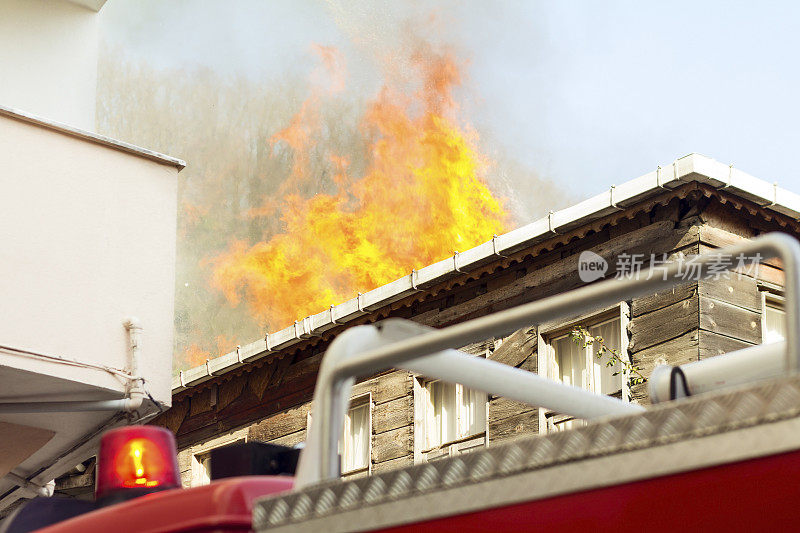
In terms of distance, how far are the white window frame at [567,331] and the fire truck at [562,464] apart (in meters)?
9.43

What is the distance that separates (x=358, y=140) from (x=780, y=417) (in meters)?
47.2

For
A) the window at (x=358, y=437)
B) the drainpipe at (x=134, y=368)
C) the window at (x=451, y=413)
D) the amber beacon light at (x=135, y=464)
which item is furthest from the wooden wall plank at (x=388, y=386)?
the amber beacon light at (x=135, y=464)

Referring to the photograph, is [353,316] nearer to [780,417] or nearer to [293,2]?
[780,417]

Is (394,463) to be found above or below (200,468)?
below

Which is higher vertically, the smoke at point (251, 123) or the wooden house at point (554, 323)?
the smoke at point (251, 123)

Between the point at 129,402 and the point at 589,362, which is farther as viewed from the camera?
the point at 589,362

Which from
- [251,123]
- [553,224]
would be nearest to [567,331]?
[553,224]

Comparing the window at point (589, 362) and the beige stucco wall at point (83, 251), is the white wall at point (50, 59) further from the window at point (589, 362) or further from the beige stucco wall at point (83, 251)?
the window at point (589, 362)

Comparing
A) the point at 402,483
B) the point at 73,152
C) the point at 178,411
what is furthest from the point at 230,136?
the point at 402,483

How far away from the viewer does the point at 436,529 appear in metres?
2.07

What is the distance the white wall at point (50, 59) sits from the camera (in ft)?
38.1

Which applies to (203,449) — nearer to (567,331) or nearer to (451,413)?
(451,413)

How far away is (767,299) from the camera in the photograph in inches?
477

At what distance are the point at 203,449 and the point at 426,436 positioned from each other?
15.6ft
